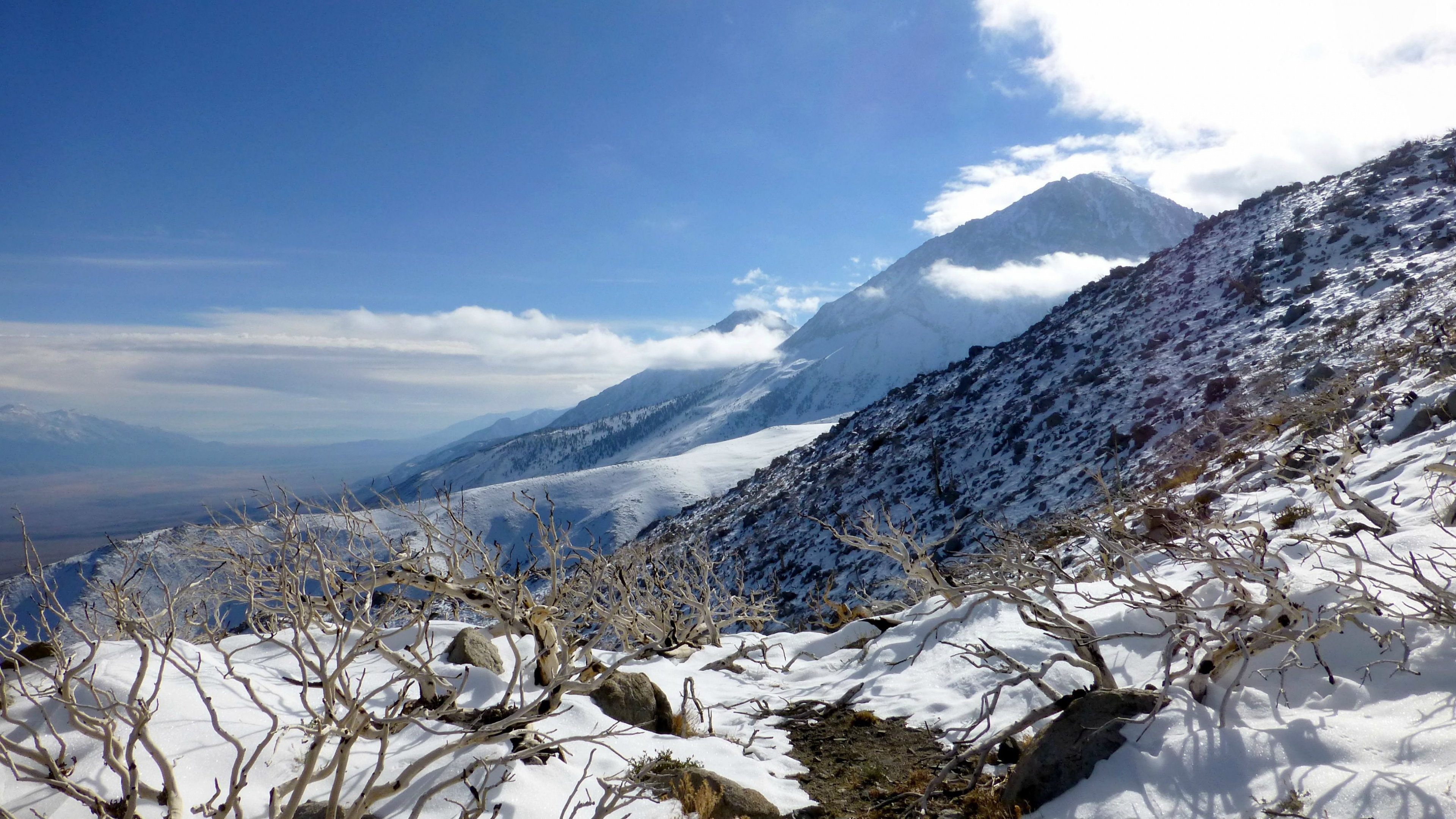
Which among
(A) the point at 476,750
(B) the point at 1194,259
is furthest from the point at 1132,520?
(B) the point at 1194,259

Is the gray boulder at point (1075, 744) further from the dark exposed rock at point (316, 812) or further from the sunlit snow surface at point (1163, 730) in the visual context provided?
the dark exposed rock at point (316, 812)

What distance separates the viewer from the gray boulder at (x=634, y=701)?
26.4ft

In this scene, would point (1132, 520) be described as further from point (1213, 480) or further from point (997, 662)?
point (997, 662)

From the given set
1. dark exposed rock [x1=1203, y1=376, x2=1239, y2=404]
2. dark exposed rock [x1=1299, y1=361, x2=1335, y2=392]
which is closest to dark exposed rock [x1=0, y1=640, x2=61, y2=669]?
dark exposed rock [x1=1299, y1=361, x2=1335, y2=392]

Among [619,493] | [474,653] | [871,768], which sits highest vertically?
[474,653]

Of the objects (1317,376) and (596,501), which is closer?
(1317,376)

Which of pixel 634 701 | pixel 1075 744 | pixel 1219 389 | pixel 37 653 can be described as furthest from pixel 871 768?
pixel 1219 389

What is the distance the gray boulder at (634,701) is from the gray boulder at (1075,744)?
4.06 m

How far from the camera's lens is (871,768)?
7598 millimetres

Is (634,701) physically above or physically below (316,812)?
below

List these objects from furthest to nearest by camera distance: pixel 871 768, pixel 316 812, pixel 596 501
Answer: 1. pixel 596 501
2. pixel 871 768
3. pixel 316 812

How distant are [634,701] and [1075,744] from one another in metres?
4.85

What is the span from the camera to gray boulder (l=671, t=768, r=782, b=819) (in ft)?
19.7

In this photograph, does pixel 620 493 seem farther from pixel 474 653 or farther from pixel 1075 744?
pixel 1075 744
